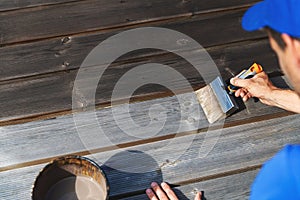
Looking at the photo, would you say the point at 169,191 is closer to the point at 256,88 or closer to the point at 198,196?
the point at 198,196

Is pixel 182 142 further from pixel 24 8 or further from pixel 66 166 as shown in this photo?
pixel 24 8

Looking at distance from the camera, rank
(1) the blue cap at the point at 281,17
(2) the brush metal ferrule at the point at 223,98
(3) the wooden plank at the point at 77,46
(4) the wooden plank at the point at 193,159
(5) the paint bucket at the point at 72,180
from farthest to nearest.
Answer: (3) the wooden plank at the point at 77,46, (2) the brush metal ferrule at the point at 223,98, (4) the wooden plank at the point at 193,159, (5) the paint bucket at the point at 72,180, (1) the blue cap at the point at 281,17

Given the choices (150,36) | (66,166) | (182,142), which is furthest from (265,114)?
(66,166)

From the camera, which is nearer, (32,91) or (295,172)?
(295,172)

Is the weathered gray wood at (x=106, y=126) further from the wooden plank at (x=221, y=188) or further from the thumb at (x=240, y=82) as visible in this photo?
the wooden plank at (x=221, y=188)

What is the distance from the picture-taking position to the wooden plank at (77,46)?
5.52 feet

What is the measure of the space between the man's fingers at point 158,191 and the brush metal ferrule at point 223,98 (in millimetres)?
338

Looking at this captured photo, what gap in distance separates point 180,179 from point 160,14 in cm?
71

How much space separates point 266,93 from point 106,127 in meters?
0.55

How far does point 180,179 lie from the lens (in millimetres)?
1459

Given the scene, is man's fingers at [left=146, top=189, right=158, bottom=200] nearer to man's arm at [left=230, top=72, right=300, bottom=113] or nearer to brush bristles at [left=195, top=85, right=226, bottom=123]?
brush bristles at [left=195, top=85, right=226, bottom=123]

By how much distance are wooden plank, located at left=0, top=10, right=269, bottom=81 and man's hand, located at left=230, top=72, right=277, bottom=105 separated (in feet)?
0.64

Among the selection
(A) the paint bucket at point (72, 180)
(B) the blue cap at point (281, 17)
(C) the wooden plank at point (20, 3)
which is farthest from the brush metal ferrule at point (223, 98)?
(C) the wooden plank at point (20, 3)

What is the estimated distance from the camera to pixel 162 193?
1403 mm
